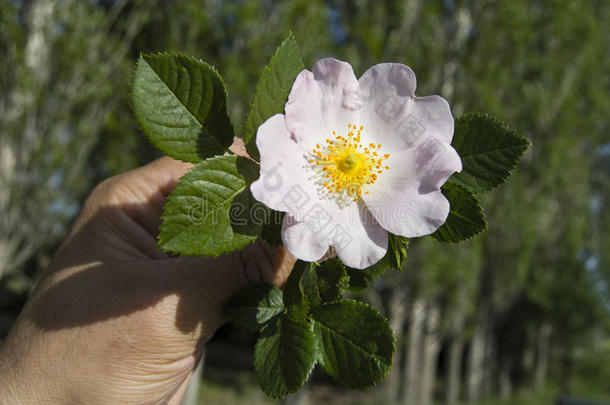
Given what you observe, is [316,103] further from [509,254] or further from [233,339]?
[233,339]

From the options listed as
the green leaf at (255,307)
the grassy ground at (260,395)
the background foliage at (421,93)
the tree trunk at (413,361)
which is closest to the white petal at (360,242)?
the green leaf at (255,307)

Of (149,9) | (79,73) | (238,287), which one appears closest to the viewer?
(238,287)

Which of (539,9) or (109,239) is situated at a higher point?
(539,9)

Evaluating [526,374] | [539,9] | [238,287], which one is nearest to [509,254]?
[539,9]

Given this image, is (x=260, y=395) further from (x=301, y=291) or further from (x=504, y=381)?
(x=301, y=291)

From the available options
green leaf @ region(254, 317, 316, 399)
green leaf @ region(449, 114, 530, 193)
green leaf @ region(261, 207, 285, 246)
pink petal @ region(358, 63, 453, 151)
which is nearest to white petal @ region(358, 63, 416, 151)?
pink petal @ region(358, 63, 453, 151)

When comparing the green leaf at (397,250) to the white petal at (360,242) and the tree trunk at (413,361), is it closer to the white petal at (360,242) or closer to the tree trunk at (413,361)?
the white petal at (360,242)

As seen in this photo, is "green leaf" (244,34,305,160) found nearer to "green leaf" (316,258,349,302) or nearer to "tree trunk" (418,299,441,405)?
"green leaf" (316,258,349,302)

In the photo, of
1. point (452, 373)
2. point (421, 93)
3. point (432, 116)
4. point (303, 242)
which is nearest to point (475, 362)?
point (452, 373)

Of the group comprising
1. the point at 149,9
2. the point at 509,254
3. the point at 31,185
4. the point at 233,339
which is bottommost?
the point at 233,339
